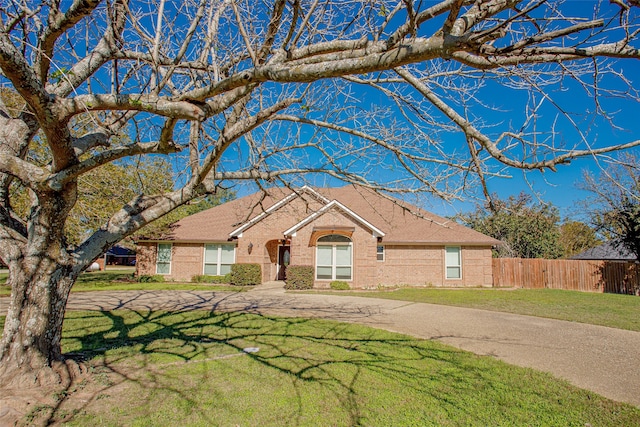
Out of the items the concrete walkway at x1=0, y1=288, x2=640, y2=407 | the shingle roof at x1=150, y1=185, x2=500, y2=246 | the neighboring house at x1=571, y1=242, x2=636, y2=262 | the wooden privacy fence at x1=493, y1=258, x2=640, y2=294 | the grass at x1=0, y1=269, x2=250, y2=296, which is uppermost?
the shingle roof at x1=150, y1=185, x2=500, y2=246

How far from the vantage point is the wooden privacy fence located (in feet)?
67.1

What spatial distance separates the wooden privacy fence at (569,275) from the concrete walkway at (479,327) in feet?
40.6

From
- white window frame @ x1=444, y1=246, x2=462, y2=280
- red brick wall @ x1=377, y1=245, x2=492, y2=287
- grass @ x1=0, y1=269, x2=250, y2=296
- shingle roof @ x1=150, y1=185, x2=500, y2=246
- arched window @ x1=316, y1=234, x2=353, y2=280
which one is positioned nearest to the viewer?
grass @ x1=0, y1=269, x2=250, y2=296

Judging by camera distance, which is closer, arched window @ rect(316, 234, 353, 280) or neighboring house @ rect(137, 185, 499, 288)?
arched window @ rect(316, 234, 353, 280)

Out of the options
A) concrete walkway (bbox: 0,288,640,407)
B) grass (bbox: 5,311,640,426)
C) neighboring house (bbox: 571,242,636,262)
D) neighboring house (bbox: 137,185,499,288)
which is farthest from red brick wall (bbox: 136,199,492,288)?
neighboring house (bbox: 571,242,636,262)

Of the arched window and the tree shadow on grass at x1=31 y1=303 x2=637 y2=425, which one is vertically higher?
the arched window

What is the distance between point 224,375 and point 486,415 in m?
3.46

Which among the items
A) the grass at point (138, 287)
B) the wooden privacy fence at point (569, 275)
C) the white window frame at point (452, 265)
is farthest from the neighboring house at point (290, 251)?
the grass at point (138, 287)

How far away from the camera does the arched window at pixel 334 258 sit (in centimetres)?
1923

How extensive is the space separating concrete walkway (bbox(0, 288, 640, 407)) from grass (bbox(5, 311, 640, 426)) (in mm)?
751

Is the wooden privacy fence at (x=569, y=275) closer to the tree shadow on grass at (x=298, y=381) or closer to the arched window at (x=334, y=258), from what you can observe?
the arched window at (x=334, y=258)

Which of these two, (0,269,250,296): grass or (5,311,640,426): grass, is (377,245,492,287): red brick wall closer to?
(0,269,250,296): grass

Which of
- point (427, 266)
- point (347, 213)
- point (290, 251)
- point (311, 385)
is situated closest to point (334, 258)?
point (347, 213)

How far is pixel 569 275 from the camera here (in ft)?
72.0
